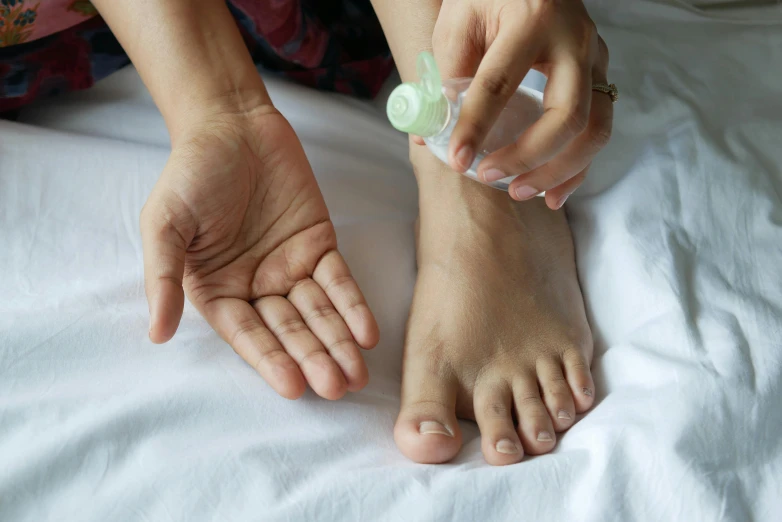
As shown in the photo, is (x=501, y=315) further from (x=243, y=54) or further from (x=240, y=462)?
(x=243, y=54)

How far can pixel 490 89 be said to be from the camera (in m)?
0.54

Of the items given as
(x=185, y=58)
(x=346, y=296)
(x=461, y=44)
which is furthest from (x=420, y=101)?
(x=185, y=58)

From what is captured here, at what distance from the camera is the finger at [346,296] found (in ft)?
2.39

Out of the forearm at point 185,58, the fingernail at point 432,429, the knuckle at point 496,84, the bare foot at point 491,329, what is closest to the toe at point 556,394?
the bare foot at point 491,329

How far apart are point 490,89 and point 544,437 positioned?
0.35 m

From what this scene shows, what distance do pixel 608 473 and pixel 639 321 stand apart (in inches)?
7.9

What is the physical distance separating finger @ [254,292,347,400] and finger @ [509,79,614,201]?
0.80 feet

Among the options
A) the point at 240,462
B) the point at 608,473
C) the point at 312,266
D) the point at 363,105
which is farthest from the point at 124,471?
the point at 363,105

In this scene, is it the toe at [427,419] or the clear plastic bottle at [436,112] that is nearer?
the clear plastic bottle at [436,112]

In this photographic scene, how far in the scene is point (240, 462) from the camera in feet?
2.00

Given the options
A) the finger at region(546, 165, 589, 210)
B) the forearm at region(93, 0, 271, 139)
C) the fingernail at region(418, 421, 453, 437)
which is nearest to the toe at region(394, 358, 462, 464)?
the fingernail at region(418, 421, 453, 437)

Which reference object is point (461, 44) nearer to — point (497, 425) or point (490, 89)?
point (490, 89)

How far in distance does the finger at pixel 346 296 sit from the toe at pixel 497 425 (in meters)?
0.13

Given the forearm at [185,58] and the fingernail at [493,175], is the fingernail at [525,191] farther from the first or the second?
the forearm at [185,58]
